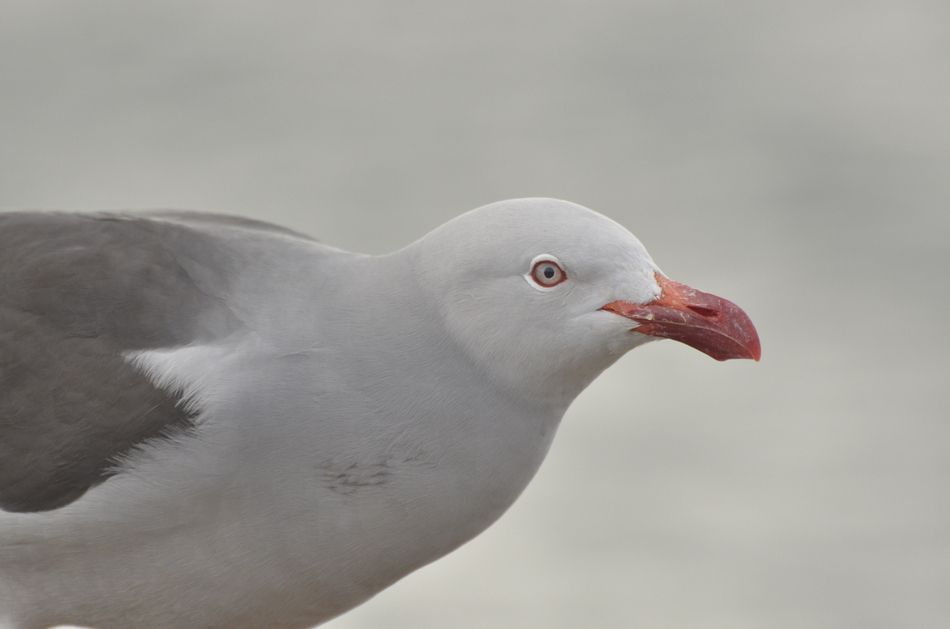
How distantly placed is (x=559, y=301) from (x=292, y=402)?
590 mm

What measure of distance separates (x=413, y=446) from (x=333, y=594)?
0.39m

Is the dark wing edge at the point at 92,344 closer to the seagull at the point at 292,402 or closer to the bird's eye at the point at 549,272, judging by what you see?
the seagull at the point at 292,402

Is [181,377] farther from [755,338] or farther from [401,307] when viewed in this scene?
[755,338]

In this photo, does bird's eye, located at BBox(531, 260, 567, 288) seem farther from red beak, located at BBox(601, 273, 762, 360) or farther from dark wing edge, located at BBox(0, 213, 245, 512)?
dark wing edge, located at BBox(0, 213, 245, 512)

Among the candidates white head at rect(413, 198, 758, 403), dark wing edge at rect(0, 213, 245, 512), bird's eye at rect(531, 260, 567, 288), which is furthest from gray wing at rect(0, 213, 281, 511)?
bird's eye at rect(531, 260, 567, 288)

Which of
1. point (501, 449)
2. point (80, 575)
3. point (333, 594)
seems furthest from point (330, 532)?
point (80, 575)

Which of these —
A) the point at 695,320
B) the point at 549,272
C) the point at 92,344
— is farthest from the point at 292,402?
the point at 695,320

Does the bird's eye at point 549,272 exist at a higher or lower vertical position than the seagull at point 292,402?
higher

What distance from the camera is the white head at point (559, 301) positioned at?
2.79 meters

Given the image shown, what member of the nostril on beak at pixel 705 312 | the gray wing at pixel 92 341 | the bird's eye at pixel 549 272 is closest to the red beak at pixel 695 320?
the nostril on beak at pixel 705 312

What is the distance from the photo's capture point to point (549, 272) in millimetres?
2814

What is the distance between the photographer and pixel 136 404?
3.03 metres

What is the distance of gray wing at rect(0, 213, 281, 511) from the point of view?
3033mm

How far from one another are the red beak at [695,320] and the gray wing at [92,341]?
0.89 metres
